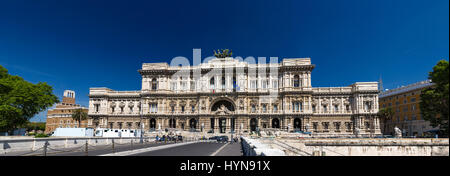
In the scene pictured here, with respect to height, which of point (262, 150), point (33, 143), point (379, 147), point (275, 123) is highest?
point (262, 150)

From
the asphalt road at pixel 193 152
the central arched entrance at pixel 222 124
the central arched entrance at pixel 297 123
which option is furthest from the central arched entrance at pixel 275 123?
the asphalt road at pixel 193 152

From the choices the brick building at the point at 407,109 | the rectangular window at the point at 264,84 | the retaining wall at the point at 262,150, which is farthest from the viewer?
the rectangular window at the point at 264,84

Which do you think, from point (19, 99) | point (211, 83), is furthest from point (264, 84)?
point (19, 99)

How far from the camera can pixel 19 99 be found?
39281 millimetres

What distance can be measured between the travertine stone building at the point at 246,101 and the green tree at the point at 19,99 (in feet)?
91.4

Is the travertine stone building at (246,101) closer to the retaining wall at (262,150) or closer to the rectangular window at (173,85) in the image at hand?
the rectangular window at (173,85)

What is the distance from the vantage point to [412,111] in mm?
60344

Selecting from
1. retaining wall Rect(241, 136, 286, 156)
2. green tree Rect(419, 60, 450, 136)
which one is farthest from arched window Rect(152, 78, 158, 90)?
green tree Rect(419, 60, 450, 136)

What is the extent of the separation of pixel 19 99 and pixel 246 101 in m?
44.1

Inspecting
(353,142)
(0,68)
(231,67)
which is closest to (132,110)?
(231,67)

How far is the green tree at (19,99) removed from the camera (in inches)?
1474

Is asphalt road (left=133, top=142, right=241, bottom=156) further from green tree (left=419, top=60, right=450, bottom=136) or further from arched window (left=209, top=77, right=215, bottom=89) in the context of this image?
arched window (left=209, top=77, right=215, bottom=89)

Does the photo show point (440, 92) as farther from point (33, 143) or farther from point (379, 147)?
point (379, 147)
